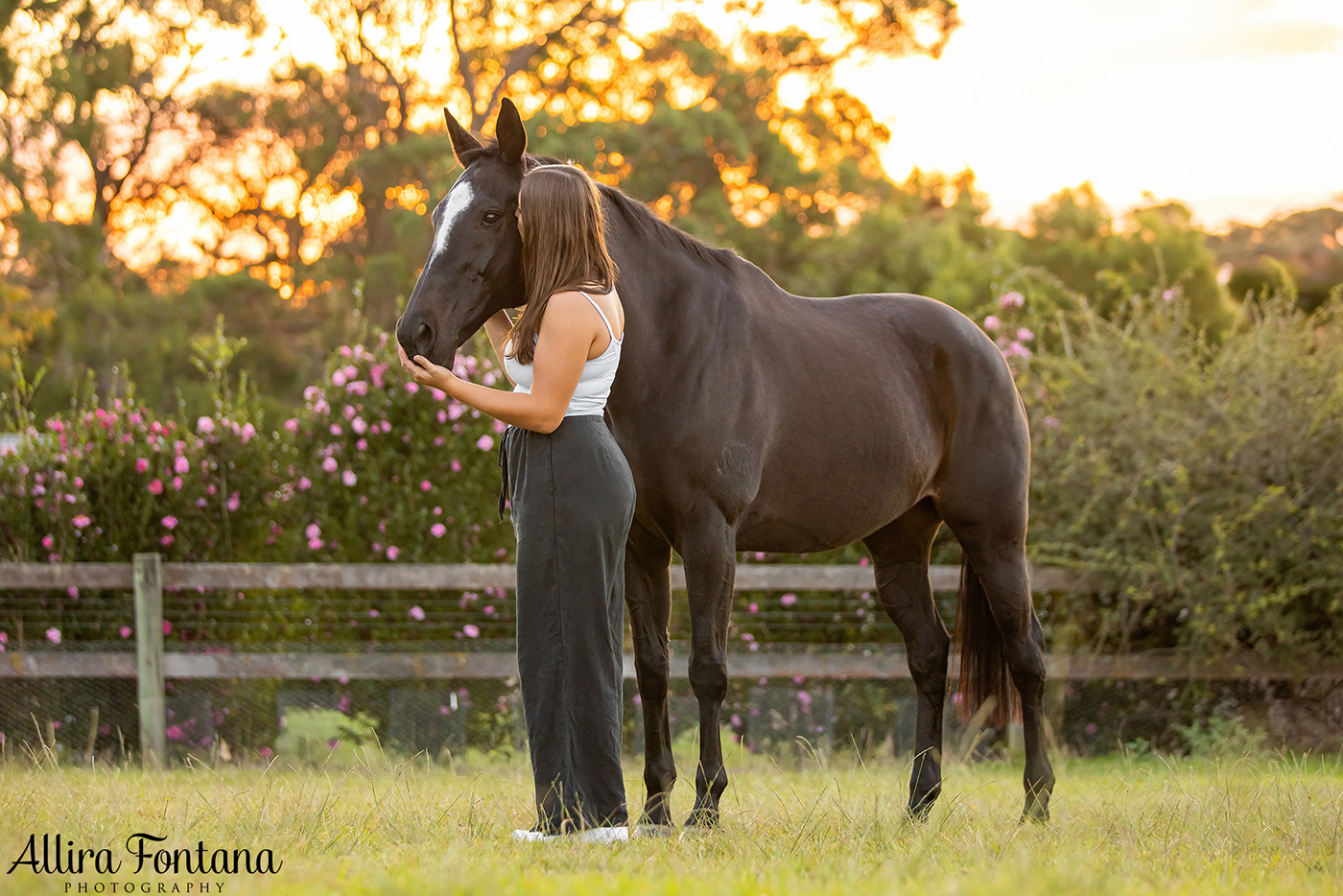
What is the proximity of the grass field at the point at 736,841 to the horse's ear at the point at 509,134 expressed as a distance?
1.90 meters

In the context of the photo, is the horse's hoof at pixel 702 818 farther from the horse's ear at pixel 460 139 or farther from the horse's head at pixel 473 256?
the horse's ear at pixel 460 139

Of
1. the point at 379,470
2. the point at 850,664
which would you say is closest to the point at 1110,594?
the point at 850,664

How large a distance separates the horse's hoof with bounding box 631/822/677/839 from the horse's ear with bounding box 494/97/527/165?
1942 millimetres

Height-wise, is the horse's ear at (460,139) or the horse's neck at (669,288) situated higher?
the horse's ear at (460,139)

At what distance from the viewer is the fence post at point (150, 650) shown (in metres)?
5.97

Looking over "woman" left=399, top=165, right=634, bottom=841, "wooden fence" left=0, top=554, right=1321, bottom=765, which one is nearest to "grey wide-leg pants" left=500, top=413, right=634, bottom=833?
"woman" left=399, top=165, right=634, bottom=841

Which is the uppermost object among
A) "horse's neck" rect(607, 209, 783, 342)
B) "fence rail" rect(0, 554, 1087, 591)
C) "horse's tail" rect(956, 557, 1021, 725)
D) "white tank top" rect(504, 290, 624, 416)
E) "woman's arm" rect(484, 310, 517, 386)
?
"horse's neck" rect(607, 209, 783, 342)

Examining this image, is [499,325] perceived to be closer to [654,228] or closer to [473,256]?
[473,256]

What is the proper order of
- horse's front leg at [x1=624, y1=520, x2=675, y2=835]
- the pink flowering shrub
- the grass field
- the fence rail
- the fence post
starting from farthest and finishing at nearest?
the pink flowering shrub
the fence rail
the fence post
horse's front leg at [x1=624, y1=520, x2=675, y2=835]
the grass field

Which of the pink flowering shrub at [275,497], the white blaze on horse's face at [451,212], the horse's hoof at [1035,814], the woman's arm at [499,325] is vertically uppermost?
the white blaze on horse's face at [451,212]

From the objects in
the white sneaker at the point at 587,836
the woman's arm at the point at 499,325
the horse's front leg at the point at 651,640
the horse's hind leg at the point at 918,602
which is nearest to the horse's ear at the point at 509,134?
the woman's arm at the point at 499,325

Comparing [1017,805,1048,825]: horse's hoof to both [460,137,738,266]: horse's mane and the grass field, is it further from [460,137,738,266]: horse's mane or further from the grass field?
[460,137,738,266]: horse's mane

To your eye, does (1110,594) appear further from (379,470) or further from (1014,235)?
(1014,235)

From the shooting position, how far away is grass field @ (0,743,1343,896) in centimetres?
238
